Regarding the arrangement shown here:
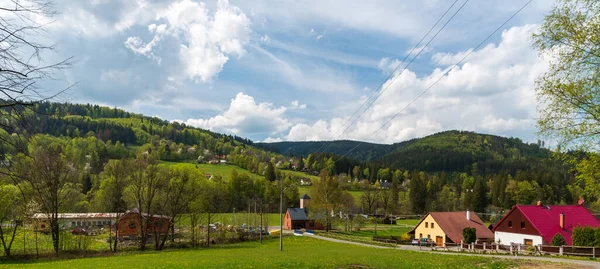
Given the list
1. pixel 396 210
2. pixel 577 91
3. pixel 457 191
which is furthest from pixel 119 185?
pixel 457 191

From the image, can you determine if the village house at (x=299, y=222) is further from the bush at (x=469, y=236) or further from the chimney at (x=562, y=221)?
the chimney at (x=562, y=221)

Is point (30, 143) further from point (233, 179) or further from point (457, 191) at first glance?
point (457, 191)

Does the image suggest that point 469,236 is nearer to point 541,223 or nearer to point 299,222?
point 541,223

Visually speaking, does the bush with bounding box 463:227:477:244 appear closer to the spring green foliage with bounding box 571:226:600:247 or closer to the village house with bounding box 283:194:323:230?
the spring green foliage with bounding box 571:226:600:247

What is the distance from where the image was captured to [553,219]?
137 ft

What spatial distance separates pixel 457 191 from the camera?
14150 centimetres

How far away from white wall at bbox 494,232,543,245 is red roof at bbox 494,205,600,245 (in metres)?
0.78

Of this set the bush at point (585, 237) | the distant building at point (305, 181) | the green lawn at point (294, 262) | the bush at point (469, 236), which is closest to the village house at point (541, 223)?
the bush at point (469, 236)

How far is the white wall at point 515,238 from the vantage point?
4009 cm

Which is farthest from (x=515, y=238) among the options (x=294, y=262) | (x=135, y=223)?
(x=135, y=223)

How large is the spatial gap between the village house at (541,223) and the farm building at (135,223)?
4453 cm

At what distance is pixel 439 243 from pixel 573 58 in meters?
43.4

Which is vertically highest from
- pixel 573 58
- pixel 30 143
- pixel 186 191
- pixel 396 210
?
pixel 573 58

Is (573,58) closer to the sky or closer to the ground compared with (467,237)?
closer to the sky
